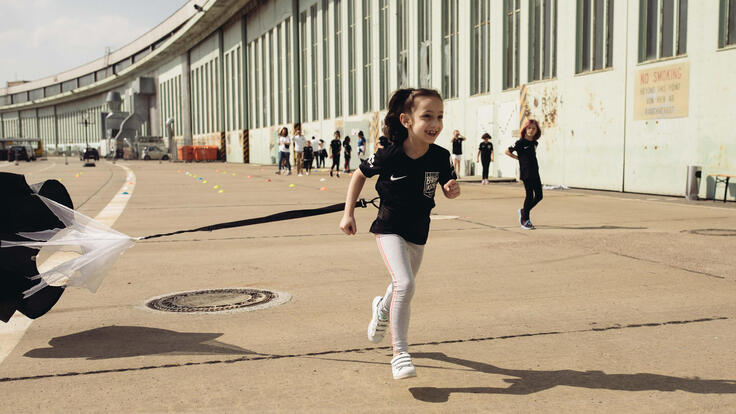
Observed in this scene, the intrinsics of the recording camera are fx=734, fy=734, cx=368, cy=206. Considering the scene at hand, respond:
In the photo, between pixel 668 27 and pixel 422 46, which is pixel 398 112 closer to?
pixel 668 27

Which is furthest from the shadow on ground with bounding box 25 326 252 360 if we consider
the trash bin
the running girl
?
the trash bin

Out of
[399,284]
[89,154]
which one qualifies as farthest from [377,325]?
[89,154]

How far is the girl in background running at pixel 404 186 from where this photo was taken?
3.72 meters

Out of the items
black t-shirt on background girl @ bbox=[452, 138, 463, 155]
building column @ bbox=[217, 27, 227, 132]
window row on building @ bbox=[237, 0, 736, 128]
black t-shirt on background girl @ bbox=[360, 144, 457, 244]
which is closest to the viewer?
black t-shirt on background girl @ bbox=[360, 144, 457, 244]

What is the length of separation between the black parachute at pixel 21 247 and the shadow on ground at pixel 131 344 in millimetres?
272

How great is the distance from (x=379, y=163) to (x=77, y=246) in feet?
6.44

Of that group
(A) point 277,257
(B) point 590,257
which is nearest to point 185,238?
(A) point 277,257

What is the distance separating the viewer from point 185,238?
31.0 ft

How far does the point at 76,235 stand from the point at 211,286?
74.5 inches

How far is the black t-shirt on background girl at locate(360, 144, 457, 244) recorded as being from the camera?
3814 millimetres

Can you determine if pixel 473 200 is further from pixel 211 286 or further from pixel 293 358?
pixel 293 358

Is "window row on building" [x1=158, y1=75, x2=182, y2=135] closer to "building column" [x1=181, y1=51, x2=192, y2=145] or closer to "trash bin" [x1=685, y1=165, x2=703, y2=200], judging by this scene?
"building column" [x1=181, y1=51, x2=192, y2=145]

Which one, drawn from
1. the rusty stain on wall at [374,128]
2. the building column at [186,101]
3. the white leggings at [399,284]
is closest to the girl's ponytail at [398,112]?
the white leggings at [399,284]

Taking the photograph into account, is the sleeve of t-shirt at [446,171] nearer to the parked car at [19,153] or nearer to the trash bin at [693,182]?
the trash bin at [693,182]
